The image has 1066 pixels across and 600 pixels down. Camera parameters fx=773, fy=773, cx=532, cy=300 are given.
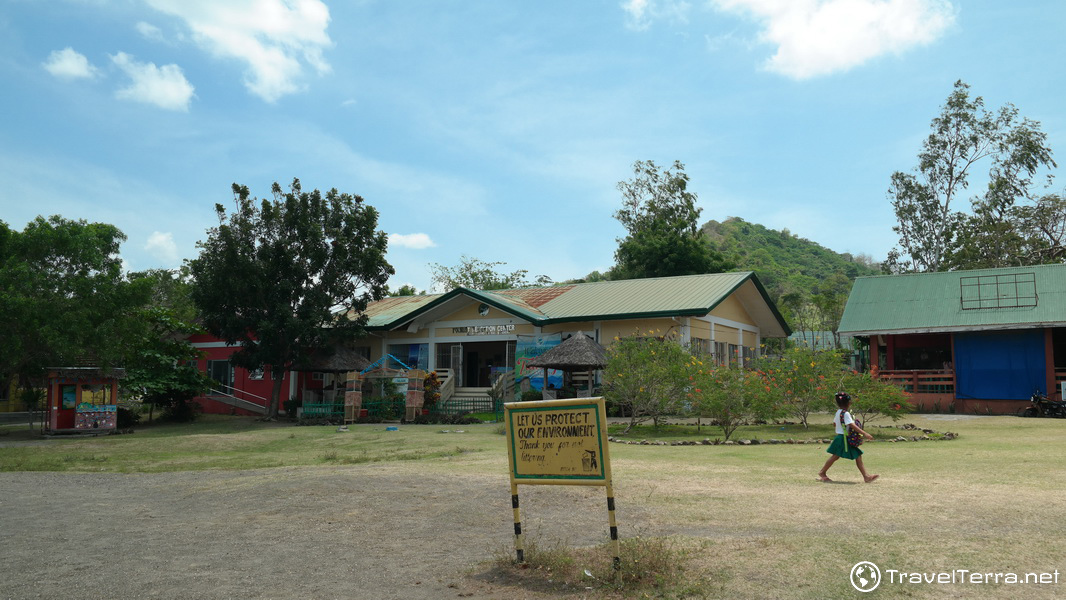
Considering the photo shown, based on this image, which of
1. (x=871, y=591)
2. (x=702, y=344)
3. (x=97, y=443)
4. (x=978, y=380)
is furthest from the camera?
(x=702, y=344)

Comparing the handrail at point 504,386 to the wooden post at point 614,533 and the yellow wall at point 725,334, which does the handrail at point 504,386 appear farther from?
the wooden post at point 614,533

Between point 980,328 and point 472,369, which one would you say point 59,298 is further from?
point 980,328

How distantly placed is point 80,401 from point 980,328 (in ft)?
85.6

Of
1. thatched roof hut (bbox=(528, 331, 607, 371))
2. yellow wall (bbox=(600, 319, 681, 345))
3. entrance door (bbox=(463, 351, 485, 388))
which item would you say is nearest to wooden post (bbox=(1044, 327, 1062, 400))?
yellow wall (bbox=(600, 319, 681, 345))

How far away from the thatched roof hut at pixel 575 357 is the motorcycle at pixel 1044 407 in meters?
12.2

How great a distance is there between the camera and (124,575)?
5742 millimetres

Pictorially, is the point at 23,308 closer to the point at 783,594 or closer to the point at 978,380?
the point at 783,594

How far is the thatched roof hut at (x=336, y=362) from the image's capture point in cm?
2564

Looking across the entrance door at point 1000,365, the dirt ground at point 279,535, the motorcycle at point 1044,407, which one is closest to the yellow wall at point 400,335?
the entrance door at point 1000,365

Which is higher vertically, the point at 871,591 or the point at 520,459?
the point at 520,459

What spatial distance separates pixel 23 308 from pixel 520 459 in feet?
58.4

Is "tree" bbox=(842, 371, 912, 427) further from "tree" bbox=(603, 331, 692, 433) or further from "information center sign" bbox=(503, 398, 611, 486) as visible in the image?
"information center sign" bbox=(503, 398, 611, 486)

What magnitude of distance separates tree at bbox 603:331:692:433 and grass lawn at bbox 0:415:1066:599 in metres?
1.29

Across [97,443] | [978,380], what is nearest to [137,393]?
[97,443]
